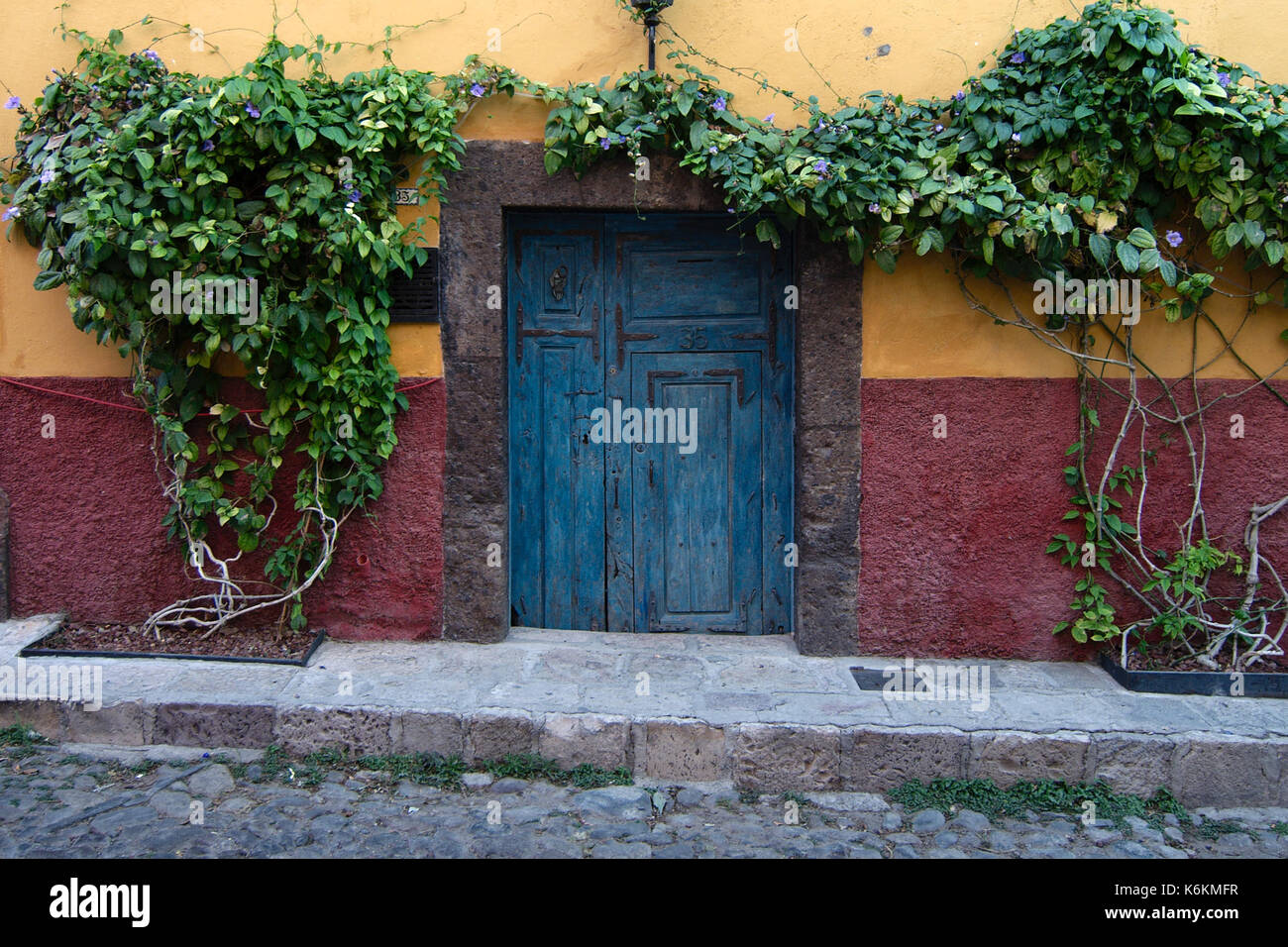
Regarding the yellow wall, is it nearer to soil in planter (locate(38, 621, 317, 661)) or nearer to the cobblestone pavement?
soil in planter (locate(38, 621, 317, 661))

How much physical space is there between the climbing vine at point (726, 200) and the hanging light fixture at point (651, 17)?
0.08 m

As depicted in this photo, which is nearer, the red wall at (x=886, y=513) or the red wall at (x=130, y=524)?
the red wall at (x=886, y=513)

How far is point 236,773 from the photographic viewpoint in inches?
151

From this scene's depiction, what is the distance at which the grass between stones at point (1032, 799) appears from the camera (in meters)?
3.75

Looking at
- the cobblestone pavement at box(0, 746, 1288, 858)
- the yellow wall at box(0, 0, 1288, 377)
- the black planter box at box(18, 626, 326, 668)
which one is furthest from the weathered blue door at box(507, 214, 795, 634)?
the cobblestone pavement at box(0, 746, 1288, 858)

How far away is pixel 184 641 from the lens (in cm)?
459

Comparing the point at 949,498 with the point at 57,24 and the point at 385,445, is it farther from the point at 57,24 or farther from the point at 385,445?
the point at 57,24

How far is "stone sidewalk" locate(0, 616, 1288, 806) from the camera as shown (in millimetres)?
3854

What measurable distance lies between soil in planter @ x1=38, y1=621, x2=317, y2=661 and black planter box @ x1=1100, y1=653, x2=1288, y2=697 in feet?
11.9

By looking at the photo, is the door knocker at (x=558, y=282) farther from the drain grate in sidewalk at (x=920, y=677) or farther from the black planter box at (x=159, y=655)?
the drain grate in sidewalk at (x=920, y=677)

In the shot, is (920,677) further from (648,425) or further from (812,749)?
(648,425)

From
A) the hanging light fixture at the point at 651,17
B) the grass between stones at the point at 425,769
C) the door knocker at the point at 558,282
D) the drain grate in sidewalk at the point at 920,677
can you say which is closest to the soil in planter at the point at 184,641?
the grass between stones at the point at 425,769

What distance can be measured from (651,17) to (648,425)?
182 cm

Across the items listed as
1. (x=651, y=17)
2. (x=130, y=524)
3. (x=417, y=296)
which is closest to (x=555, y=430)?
(x=417, y=296)
